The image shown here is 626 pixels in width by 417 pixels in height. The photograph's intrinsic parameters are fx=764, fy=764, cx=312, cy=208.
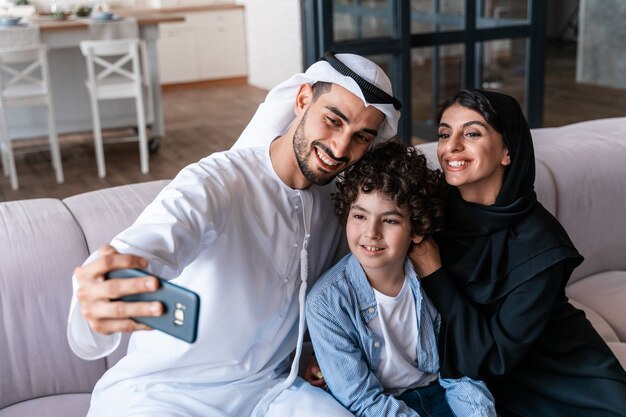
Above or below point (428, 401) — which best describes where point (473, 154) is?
above

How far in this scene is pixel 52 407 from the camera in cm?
192

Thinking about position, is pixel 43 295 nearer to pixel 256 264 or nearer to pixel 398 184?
pixel 256 264

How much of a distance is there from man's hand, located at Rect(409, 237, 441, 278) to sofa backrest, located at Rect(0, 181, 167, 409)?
2.48ft

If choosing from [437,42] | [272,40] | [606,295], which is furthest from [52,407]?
[272,40]

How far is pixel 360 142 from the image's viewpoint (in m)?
1.72

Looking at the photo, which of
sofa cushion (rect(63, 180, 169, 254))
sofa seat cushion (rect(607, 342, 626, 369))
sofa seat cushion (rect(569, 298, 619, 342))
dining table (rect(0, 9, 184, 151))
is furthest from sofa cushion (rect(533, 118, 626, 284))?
dining table (rect(0, 9, 184, 151))

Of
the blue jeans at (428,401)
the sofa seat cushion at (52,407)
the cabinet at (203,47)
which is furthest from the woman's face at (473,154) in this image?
the cabinet at (203,47)

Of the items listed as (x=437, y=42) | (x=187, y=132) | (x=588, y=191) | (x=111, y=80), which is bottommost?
(x=187, y=132)

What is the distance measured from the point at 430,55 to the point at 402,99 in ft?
1.13

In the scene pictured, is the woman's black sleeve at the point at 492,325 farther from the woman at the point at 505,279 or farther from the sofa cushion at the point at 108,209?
the sofa cushion at the point at 108,209

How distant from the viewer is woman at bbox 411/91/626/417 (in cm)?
176

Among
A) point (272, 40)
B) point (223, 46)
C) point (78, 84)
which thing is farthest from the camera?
point (223, 46)

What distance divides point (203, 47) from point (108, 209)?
7170 mm

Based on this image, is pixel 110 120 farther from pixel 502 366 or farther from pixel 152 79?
pixel 502 366
